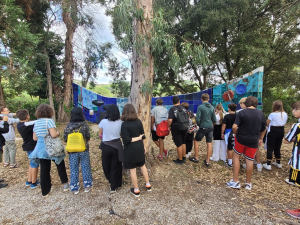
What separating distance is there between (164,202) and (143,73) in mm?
2560

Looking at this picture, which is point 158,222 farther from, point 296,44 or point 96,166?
point 296,44

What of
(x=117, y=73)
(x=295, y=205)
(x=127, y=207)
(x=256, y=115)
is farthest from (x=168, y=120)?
(x=117, y=73)

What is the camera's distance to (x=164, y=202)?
3.03 m

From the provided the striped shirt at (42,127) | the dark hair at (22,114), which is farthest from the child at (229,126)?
the dark hair at (22,114)

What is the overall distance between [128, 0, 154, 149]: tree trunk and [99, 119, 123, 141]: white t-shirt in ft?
2.87

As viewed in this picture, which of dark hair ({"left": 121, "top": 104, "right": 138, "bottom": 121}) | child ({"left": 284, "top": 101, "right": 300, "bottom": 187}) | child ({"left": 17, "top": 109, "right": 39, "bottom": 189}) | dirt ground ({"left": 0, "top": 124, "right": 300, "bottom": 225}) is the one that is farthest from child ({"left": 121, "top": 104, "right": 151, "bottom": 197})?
child ({"left": 284, "top": 101, "right": 300, "bottom": 187})

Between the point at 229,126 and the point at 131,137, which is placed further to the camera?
the point at 229,126

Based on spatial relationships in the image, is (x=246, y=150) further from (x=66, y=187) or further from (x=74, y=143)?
(x=66, y=187)

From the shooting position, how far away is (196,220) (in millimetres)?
2609

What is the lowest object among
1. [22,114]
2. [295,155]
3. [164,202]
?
[164,202]

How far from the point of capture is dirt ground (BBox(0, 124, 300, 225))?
2.66 metres

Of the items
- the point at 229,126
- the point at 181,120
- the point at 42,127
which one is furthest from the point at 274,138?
the point at 42,127

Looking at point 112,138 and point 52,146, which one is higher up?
point 112,138

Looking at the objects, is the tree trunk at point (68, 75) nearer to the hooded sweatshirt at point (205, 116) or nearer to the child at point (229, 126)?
the hooded sweatshirt at point (205, 116)
